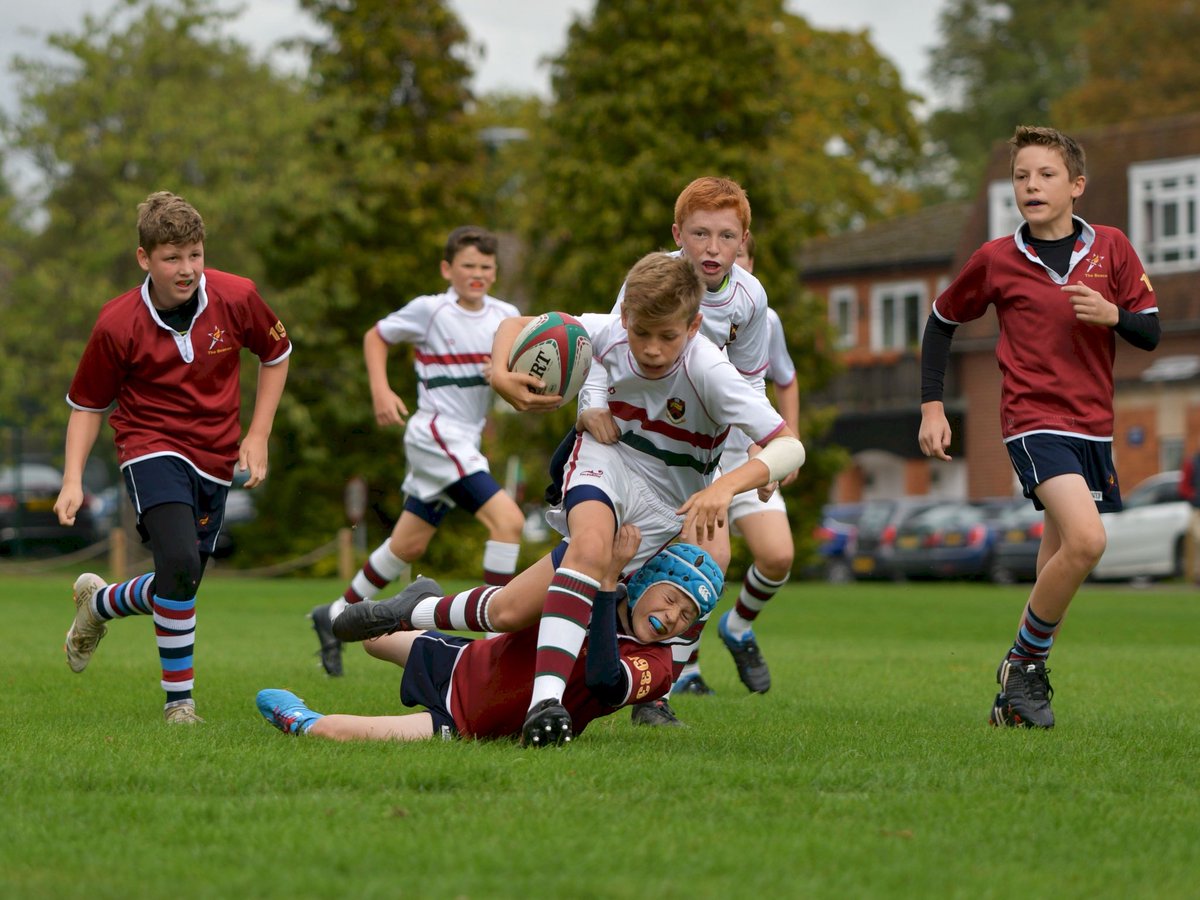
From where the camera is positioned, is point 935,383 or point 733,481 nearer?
point 733,481

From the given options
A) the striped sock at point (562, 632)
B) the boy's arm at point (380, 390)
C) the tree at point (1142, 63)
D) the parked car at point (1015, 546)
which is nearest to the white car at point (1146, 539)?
the parked car at point (1015, 546)

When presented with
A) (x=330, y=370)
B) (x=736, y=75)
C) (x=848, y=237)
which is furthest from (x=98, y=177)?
(x=848, y=237)

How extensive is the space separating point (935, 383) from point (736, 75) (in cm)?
2537

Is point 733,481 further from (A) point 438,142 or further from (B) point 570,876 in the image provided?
(A) point 438,142

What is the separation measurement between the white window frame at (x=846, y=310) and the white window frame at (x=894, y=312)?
55cm

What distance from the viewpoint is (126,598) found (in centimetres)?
785

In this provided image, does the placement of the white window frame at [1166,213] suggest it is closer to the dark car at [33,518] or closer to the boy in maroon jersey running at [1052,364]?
the dark car at [33,518]

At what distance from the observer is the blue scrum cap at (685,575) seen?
6.29m

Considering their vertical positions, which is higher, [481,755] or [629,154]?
[629,154]

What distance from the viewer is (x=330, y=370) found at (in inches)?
1288

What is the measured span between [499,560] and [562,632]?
4.41 m

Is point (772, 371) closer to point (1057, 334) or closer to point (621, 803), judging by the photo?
point (1057, 334)

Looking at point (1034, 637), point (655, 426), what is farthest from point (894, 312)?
point (655, 426)

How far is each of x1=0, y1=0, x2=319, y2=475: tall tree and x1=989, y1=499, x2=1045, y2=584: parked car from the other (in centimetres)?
1370
